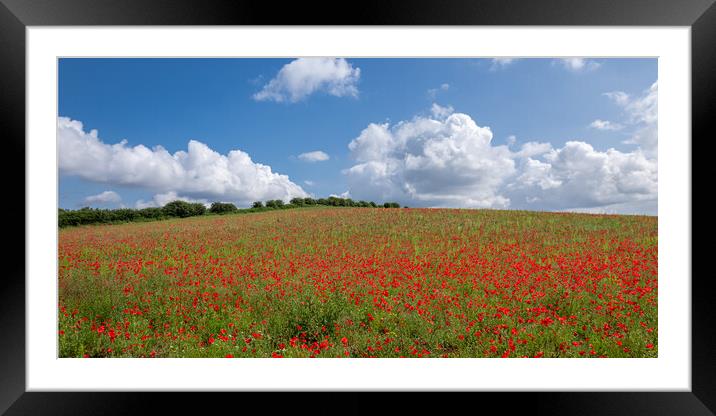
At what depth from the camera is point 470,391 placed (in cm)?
264

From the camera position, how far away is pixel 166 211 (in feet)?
39.4

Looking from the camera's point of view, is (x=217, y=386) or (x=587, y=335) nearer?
(x=217, y=386)

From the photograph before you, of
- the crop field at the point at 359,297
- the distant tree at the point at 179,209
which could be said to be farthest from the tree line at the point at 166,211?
the crop field at the point at 359,297

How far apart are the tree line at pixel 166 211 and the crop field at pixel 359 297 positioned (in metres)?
1.55

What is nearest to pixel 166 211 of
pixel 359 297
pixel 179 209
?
pixel 179 209

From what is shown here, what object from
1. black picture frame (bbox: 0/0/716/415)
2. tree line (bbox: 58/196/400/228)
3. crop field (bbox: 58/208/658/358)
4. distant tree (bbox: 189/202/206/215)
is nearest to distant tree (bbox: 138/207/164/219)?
tree line (bbox: 58/196/400/228)

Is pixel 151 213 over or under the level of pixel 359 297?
over

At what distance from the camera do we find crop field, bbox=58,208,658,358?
137 inches
